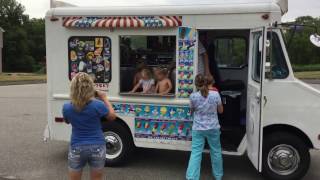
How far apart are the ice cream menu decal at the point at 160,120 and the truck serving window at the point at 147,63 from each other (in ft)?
0.75

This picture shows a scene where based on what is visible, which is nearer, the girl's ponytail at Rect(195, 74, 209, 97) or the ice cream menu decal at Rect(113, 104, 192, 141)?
the girl's ponytail at Rect(195, 74, 209, 97)

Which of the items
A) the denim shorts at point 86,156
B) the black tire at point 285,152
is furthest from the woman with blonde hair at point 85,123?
the black tire at point 285,152

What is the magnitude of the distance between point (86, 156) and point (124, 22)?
2.65 meters

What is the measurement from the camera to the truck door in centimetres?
564

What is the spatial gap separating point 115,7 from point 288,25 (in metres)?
2.54

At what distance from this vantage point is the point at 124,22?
6.71 m

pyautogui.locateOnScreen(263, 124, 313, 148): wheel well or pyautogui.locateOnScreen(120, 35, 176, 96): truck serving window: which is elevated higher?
pyautogui.locateOnScreen(120, 35, 176, 96): truck serving window

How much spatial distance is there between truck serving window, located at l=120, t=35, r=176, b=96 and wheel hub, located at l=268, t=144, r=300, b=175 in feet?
5.53

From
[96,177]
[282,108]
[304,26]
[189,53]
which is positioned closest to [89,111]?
[96,177]

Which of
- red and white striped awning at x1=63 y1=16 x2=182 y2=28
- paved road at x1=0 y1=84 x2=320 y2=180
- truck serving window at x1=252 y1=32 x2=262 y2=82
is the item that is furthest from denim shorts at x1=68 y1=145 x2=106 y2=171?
truck serving window at x1=252 y1=32 x2=262 y2=82

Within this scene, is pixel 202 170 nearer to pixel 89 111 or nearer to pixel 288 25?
pixel 288 25

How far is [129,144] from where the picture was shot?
7.05 metres

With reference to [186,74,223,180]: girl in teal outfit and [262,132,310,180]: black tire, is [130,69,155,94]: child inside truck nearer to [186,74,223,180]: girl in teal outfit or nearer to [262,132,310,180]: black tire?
[186,74,223,180]: girl in teal outfit

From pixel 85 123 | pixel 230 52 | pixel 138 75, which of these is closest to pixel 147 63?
pixel 138 75
